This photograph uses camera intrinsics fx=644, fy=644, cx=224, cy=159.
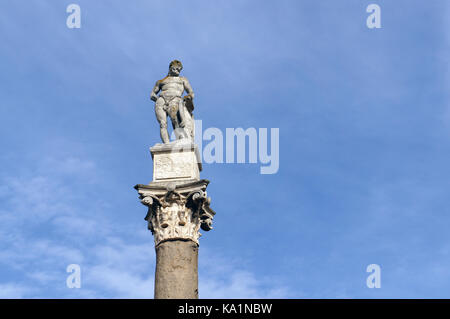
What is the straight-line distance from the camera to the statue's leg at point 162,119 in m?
16.0

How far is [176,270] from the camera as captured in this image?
13477 mm

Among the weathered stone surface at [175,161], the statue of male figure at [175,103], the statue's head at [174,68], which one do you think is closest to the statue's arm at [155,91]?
the statue of male figure at [175,103]

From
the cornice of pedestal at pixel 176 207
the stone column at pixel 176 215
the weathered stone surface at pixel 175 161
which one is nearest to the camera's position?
the stone column at pixel 176 215

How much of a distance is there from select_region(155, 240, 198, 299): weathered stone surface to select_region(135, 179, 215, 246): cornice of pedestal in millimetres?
222

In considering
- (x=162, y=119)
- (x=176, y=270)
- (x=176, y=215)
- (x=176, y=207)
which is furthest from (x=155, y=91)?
(x=176, y=270)

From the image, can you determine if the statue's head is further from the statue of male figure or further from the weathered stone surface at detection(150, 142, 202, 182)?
the weathered stone surface at detection(150, 142, 202, 182)

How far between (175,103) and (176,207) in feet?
10.0

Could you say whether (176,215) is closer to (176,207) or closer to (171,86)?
(176,207)

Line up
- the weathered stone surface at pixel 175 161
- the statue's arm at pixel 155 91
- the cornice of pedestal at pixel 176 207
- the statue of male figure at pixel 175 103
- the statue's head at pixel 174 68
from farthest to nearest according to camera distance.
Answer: the statue's head at pixel 174 68, the statue's arm at pixel 155 91, the statue of male figure at pixel 175 103, the weathered stone surface at pixel 175 161, the cornice of pedestal at pixel 176 207

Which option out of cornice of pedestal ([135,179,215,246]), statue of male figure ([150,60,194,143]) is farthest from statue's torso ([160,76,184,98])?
cornice of pedestal ([135,179,215,246])

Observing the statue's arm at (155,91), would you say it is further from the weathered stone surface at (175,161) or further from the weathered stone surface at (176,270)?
the weathered stone surface at (176,270)
